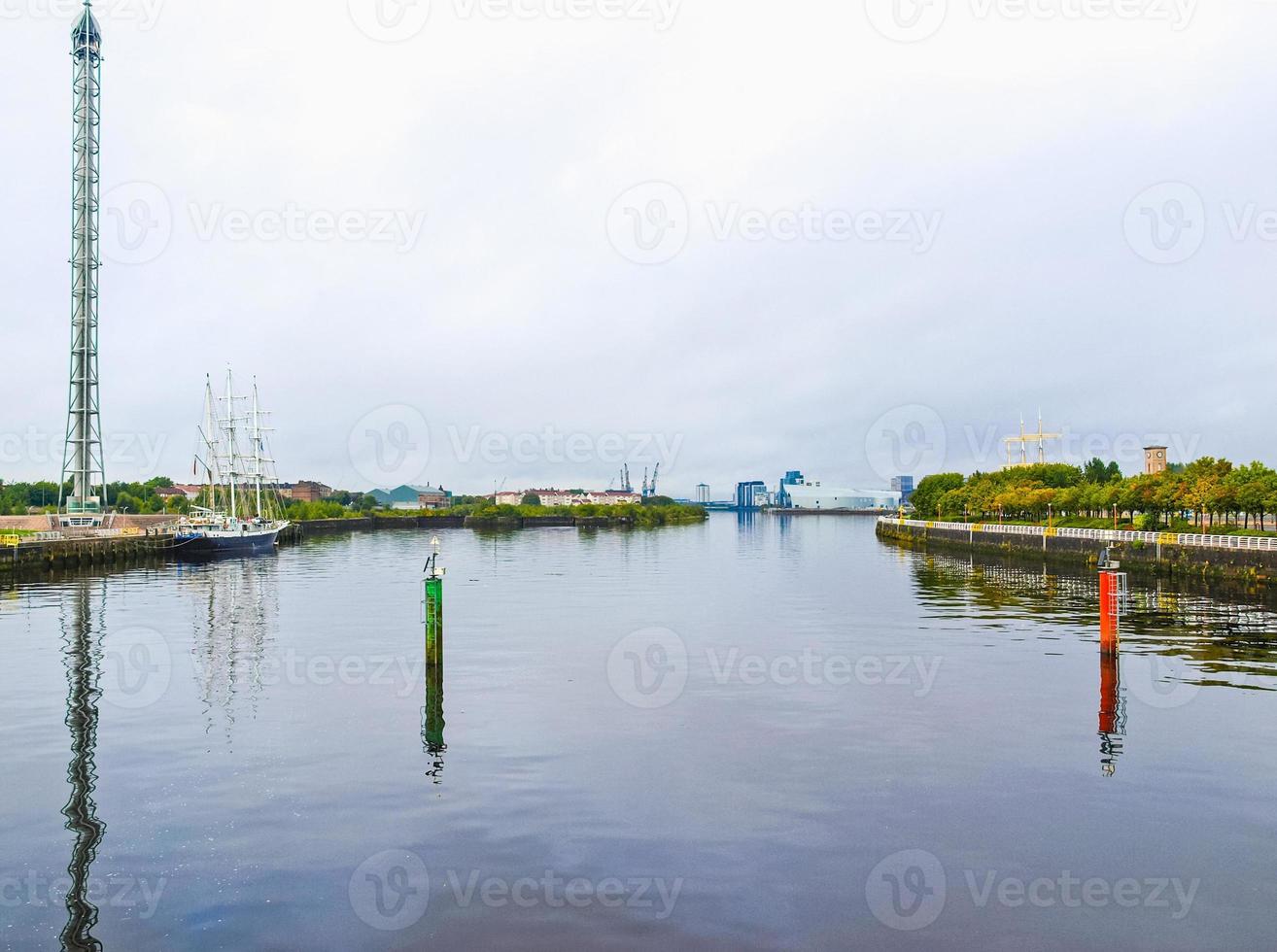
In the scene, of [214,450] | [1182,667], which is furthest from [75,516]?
[1182,667]

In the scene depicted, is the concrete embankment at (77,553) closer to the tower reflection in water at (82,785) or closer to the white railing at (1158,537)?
the tower reflection in water at (82,785)

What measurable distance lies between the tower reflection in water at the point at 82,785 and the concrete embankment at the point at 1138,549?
179 ft

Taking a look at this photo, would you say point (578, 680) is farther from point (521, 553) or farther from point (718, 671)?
point (521, 553)

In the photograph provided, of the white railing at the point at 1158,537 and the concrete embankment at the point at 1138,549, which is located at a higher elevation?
the white railing at the point at 1158,537

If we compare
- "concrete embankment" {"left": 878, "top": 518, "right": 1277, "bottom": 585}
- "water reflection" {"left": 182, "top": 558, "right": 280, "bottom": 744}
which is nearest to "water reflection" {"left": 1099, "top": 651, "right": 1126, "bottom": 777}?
"water reflection" {"left": 182, "top": 558, "right": 280, "bottom": 744}

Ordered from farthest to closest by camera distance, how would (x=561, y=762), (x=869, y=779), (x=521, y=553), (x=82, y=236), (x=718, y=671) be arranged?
(x=521, y=553)
(x=82, y=236)
(x=718, y=671)
(x=561, y=762)
(x=869, y=779)

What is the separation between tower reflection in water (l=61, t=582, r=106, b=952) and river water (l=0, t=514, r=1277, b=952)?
0.09 m

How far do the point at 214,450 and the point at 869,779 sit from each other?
104 m

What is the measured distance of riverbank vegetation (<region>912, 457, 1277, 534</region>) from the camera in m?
75.9

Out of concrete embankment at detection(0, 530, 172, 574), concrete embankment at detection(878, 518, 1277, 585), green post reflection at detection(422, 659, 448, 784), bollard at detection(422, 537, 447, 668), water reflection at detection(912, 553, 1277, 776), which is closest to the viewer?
green post reflection at detection(422, 659, 448, 784)

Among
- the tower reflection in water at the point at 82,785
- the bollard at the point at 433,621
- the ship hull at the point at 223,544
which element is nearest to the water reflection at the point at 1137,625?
the bollard at the point at 433,621

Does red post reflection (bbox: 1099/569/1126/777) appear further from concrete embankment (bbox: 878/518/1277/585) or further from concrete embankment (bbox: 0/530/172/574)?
concrete embankment (bbox: 0/530/172/574)

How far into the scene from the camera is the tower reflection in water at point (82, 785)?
1242 cm

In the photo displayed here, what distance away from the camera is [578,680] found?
2831 cm
